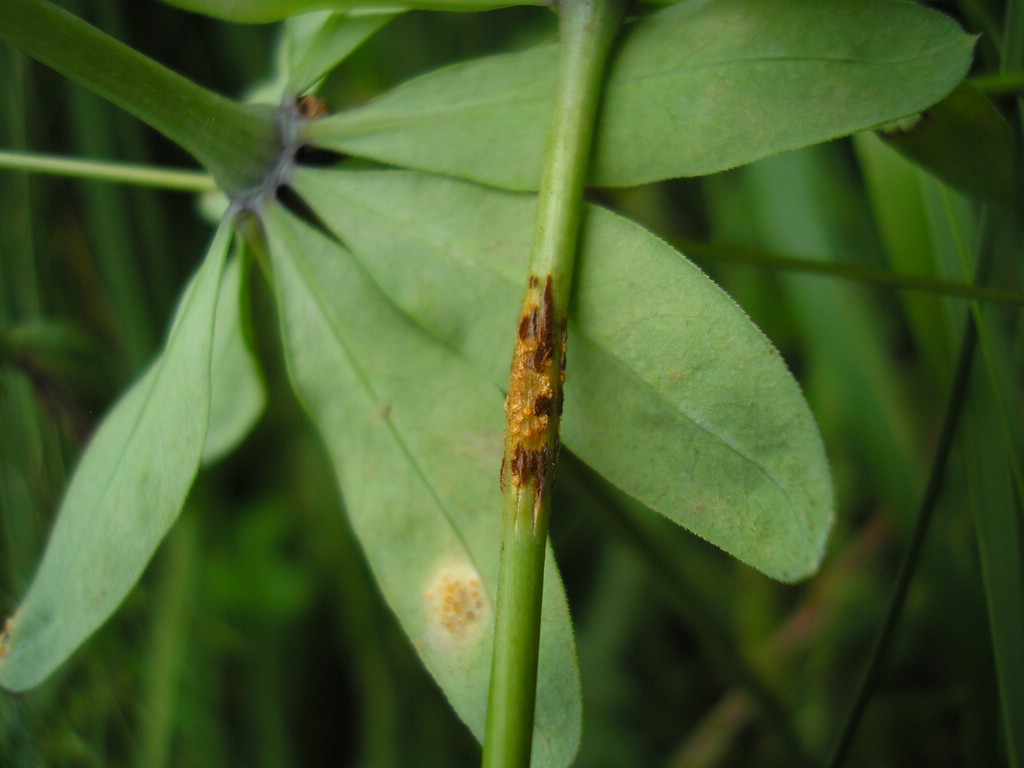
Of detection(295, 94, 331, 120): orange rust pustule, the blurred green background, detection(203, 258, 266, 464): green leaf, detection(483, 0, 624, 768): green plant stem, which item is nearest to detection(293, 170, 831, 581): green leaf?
detection(483, 0, 624, 768): green plant stem

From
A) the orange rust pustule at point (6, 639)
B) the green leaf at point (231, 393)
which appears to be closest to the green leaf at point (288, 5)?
the green leaf at point (231, 393)

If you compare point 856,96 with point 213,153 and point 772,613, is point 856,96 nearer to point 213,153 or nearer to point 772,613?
point 213,153

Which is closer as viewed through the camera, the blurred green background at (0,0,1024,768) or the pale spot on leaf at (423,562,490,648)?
the pale spot on leaf at (423,562,490,648)

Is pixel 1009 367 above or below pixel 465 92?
below

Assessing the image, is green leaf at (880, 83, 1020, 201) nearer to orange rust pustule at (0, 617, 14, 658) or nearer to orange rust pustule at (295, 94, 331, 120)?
orange rust pustule at (295, 94, 331, 120)

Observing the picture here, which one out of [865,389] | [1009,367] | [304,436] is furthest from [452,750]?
[1009,367]

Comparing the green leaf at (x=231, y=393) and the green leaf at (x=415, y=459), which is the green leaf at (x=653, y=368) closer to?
the green leaf at (x=415, y=459)
